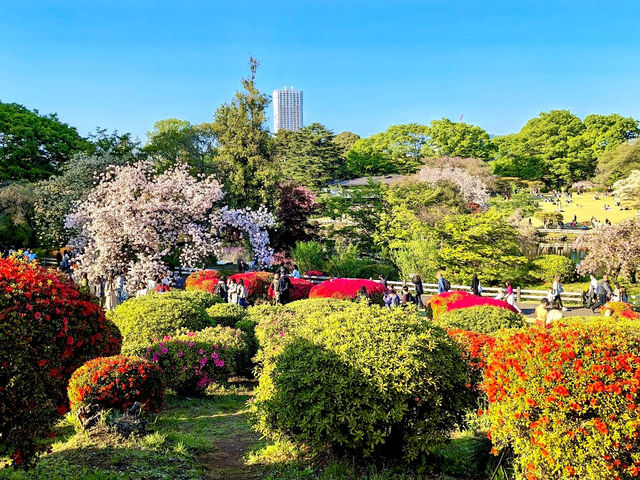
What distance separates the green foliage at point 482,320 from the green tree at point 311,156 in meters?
40.7

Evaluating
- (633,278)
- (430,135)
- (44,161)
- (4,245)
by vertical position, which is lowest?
(633,278)

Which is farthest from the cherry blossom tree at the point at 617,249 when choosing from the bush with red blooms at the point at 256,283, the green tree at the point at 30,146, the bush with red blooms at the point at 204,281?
the green tree at the point at 30,146

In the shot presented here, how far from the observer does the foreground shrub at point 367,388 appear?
5402mm

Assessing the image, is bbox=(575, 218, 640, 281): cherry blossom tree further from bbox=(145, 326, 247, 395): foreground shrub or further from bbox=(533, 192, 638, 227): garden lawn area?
bbox=(533, 192, 638, 227): garden lawn area

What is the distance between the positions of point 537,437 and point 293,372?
256cm

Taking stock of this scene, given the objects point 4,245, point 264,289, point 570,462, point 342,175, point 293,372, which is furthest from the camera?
point 342,175

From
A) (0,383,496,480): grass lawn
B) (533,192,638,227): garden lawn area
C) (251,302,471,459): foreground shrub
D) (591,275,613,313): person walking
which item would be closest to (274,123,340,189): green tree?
(533,192,638,227): garden lawn area

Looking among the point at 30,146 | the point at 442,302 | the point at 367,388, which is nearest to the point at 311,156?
the point at 30,146

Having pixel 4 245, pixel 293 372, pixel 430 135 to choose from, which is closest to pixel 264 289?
pixel 293 372

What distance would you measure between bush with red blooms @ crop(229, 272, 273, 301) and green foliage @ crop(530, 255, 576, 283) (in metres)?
18.2

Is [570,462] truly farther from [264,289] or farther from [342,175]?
[342,175]

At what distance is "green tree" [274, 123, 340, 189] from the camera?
53.6 meters

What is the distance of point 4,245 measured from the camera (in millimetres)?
30703

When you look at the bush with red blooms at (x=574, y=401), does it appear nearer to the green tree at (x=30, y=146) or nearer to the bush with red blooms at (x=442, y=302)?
the bush with red blooms at (x=442, y=302)
